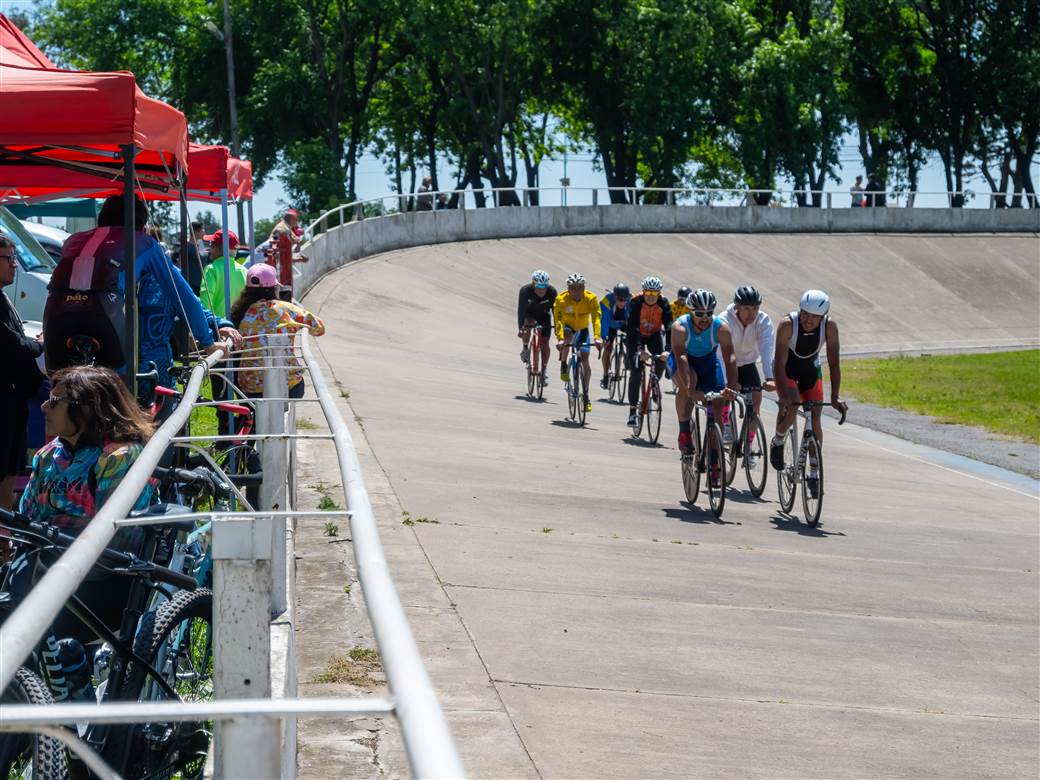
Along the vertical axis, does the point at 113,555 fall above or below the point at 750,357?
below

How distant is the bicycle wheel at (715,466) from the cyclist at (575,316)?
21.5 ft

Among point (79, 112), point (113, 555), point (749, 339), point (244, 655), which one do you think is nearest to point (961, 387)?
point (749, 339)

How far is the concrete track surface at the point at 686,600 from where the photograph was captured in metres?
6.48

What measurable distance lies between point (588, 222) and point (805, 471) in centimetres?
3785

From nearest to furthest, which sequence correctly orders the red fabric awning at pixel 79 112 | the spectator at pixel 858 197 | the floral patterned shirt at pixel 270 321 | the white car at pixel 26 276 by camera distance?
the red fabric awning at pixel 79 112, the floral patterned shirt at pixel 270 321, the white car at pixel 26 276, the spectator at pixel 858 197

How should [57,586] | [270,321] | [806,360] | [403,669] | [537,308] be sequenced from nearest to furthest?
1. [403,669]
2. [57,586]
3. [270,321]
4. [806,360]
5. [537,308]

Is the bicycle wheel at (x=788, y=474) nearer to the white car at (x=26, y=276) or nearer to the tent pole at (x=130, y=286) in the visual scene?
the tent pole at (x=130, y=286)

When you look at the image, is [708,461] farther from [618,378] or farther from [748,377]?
[618,378]

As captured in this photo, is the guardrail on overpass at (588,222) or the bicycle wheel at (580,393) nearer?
the bicycle wheel at (580,393)

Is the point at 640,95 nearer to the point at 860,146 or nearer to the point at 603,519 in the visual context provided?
the point at 860,146

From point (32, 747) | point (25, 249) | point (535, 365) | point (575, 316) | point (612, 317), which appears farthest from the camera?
point (612, 317)

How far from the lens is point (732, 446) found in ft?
44.9

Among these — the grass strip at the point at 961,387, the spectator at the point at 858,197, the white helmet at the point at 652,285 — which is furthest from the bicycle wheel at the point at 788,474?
the spectator at the point at 858,197

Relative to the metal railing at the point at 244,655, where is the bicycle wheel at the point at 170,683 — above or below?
below
